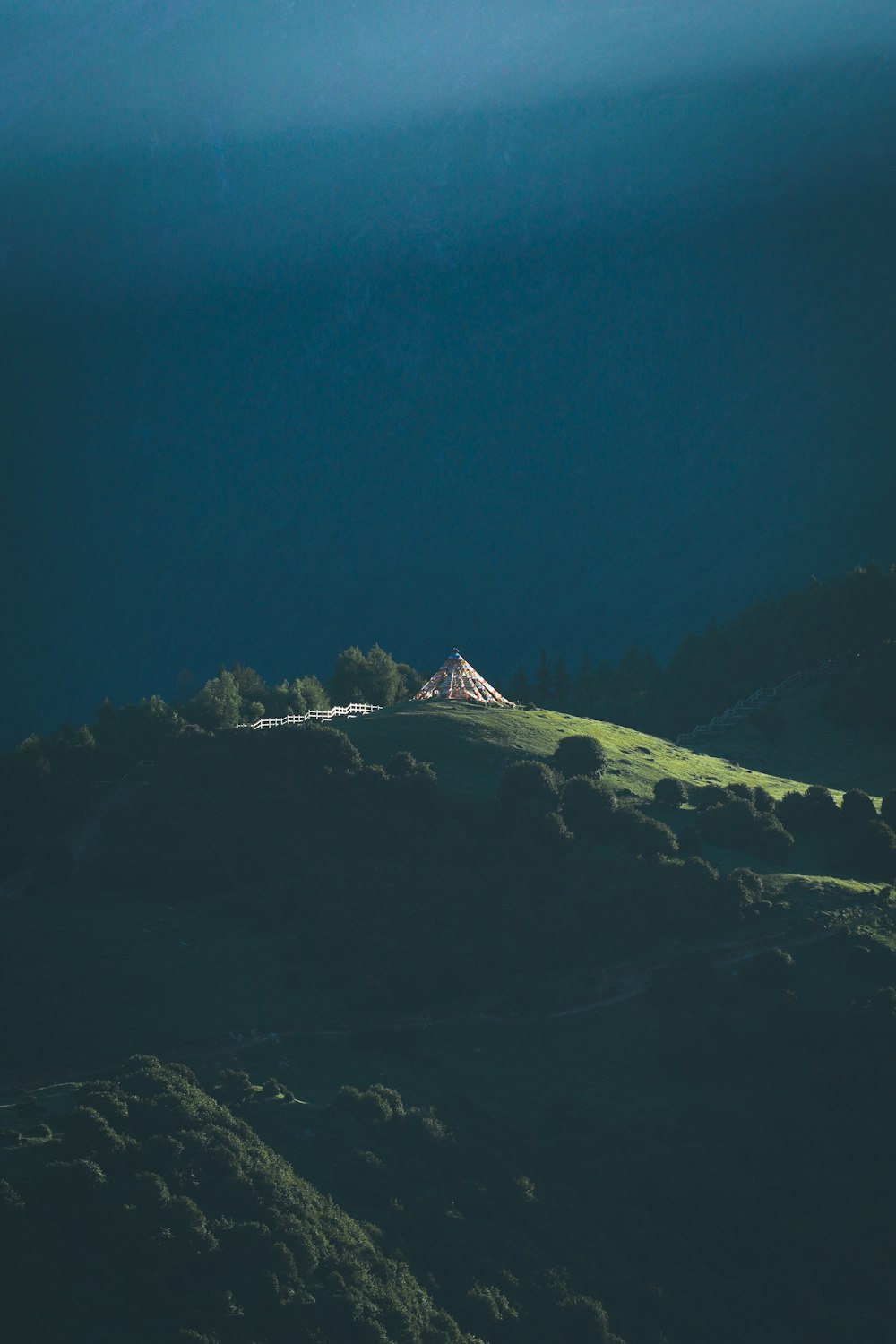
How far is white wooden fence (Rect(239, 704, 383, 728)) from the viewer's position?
107812 mm

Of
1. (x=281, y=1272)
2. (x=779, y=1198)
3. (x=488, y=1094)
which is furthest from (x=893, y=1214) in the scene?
(x=281, y=1272)

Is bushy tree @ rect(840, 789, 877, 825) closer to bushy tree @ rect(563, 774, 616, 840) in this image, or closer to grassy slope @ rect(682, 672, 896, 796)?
bushy tree @ rect(563, 774, 616, 840)

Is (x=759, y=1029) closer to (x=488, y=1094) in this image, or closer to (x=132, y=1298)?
(x=488, y=1094)

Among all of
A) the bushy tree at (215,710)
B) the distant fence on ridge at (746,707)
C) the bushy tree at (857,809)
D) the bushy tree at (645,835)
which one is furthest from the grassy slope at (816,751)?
the bushy tree at (215,710)

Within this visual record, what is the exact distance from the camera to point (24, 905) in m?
80.9

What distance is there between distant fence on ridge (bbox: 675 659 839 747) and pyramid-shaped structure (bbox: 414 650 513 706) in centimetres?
1778

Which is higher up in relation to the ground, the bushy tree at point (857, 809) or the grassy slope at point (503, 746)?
the grassy slope at point (503, 746)

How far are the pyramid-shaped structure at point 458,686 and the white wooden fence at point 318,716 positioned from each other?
447 centimetres

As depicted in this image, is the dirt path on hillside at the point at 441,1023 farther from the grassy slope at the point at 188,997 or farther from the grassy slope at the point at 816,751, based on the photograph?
the grassy slope at the point at 816,751

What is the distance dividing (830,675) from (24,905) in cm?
8020

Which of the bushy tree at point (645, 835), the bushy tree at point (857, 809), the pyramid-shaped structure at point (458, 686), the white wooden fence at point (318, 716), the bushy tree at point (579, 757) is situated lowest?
the bushy tree at point (645, 835)

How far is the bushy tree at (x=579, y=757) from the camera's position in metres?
95.6

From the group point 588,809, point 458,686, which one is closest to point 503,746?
point 588,809

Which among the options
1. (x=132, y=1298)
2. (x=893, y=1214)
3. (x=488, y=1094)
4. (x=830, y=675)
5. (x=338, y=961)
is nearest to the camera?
(x=132, y=1298)
